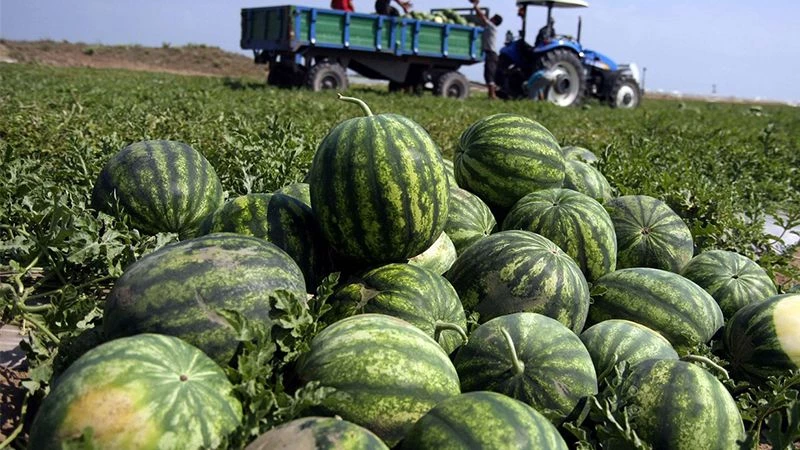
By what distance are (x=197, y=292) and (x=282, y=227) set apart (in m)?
0.82

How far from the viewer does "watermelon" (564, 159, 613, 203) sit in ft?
15.5

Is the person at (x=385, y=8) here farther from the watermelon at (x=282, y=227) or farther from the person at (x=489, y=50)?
the watermelon at (x=282, y=227)

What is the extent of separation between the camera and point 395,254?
318 centimetres

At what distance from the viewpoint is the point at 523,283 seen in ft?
10.3

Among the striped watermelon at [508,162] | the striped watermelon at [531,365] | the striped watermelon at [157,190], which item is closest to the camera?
the striped watermelon at [531,365]

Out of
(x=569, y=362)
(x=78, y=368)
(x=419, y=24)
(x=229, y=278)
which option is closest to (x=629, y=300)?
(x=569, y=362)

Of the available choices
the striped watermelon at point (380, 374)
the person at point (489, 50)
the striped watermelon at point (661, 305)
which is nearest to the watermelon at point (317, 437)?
the striped watermelon at point (380, 374)

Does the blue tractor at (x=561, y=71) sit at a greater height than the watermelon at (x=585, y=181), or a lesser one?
greater

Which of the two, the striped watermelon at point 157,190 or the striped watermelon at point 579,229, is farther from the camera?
the striped watermelon at point 157,190

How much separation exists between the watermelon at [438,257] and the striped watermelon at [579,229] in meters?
0.44

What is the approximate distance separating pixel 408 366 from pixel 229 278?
646 millimetres

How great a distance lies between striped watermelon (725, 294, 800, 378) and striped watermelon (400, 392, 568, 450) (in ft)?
4.78

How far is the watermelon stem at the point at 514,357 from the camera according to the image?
2.48 m

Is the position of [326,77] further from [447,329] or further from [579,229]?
[447,329]
